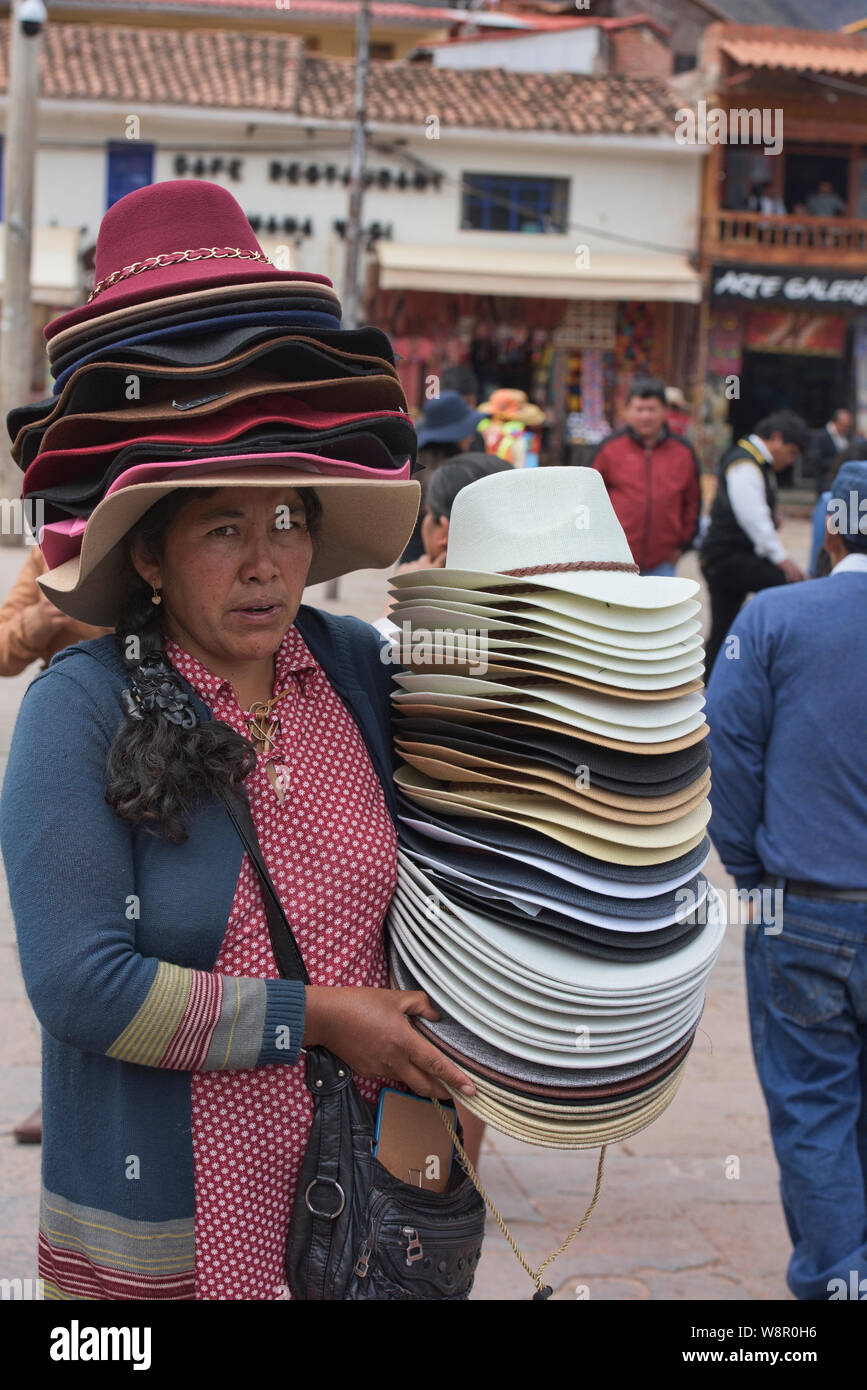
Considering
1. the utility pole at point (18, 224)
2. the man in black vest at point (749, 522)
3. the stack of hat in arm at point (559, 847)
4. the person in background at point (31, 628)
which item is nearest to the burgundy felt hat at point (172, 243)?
the stack of hat in arm at point (559, 847)

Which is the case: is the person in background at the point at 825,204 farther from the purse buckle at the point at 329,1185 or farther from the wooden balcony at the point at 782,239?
the purse buckle at the point at 329,1185

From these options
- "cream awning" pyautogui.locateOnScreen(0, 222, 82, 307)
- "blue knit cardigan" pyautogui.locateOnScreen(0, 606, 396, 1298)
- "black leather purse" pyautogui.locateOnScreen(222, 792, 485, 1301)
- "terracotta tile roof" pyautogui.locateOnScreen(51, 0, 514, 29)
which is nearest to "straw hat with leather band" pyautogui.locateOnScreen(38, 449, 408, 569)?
"blue knit cardigan" pyautogui.locateOnScreen(0, 606, 396, 1298)

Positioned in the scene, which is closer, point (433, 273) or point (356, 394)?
point (356, 394)

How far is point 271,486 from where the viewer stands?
1.74m

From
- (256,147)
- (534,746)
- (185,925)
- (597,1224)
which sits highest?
(256,147)

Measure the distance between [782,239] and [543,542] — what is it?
2602 centimetres

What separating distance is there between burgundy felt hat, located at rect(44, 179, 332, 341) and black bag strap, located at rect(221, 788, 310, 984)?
63cm

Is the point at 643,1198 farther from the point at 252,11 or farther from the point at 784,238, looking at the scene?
the point at 252,11

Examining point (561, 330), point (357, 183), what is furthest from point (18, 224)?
point (561, 330)

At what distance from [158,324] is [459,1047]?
3.15ft

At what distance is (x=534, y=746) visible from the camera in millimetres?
1808

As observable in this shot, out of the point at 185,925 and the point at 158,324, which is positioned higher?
the point at 158,324

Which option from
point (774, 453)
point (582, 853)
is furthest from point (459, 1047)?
point (774, 453)
